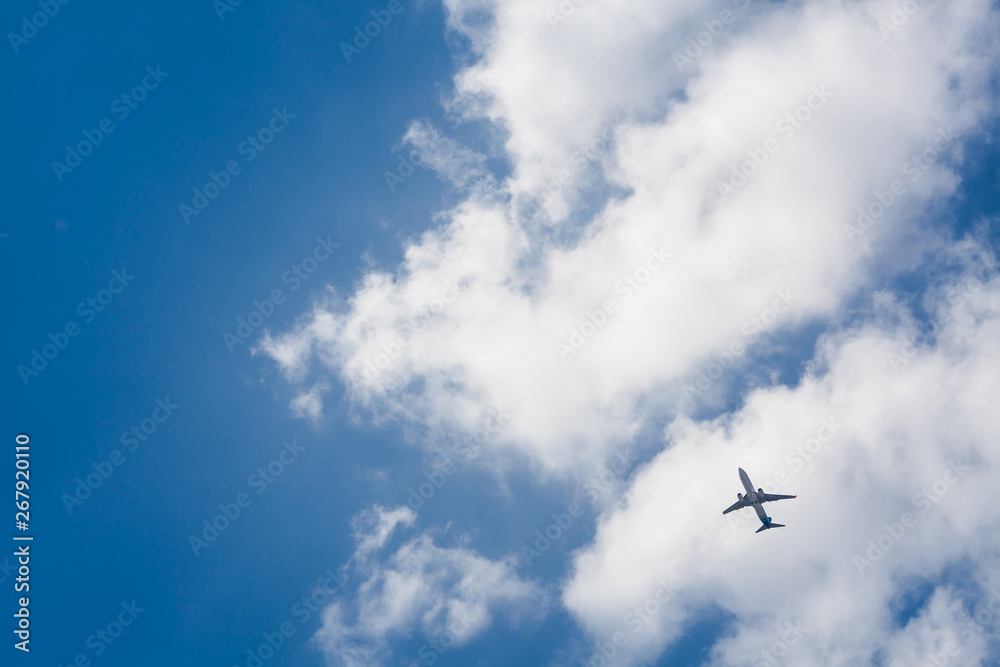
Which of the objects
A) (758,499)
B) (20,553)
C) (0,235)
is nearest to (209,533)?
(20,553)

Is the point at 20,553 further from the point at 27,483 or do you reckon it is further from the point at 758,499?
the point at 758,499

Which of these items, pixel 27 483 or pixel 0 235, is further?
pixel 0 235

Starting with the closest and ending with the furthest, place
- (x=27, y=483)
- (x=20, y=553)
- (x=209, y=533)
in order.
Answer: (x=27, y=483) → (x=20, y=553) → (x=209, y=533)

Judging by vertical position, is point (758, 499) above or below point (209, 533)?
below

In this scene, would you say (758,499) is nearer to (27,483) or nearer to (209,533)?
(209,533)

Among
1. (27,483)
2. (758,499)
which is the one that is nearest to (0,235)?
(27,483)

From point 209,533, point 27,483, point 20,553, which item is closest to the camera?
point 27,483

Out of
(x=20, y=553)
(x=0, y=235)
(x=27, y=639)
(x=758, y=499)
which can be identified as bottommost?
(x=758, y=499)

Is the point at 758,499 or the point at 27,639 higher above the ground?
the point at 27,639

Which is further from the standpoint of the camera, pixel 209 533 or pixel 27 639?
pixel 209 533
